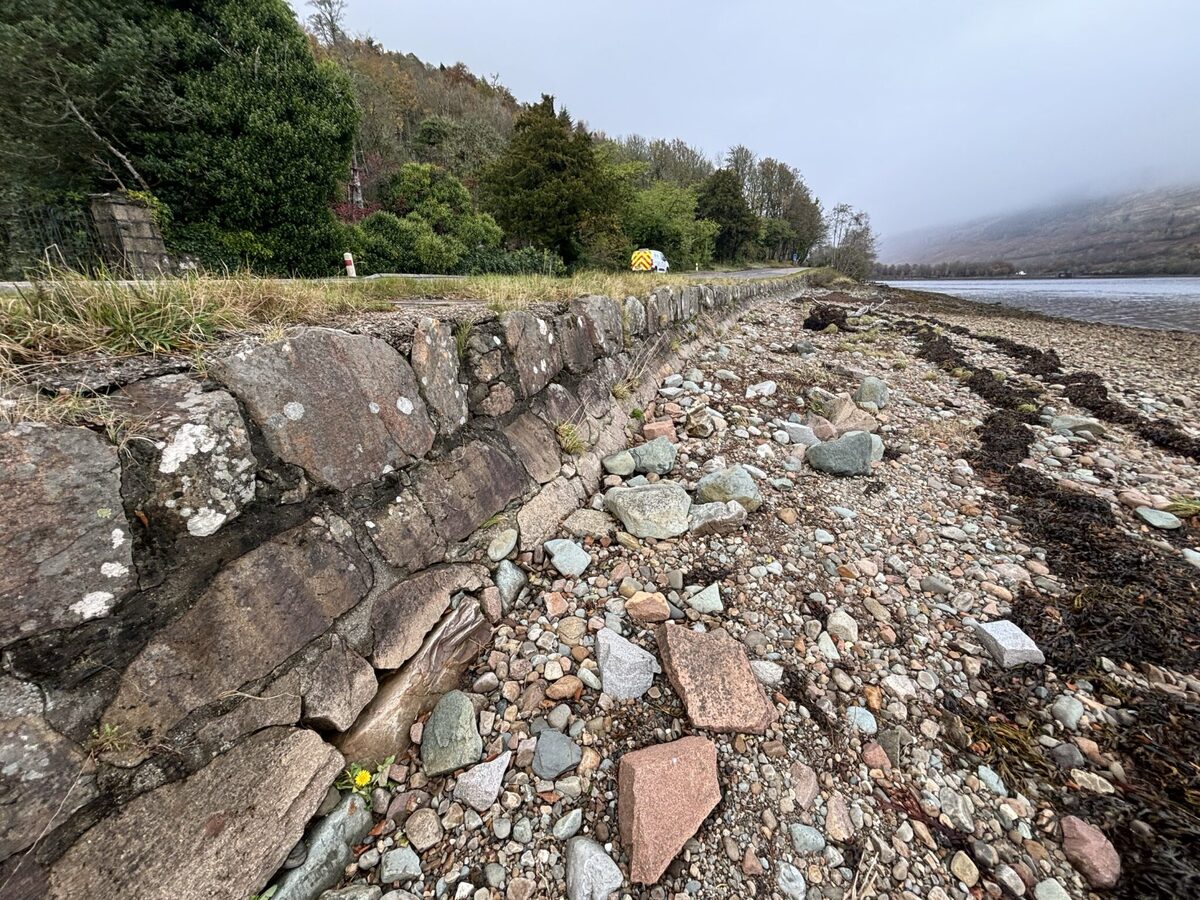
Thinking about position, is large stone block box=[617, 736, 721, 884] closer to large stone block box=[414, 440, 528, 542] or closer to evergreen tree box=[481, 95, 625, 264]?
large stone block box=[414, 440, 528, 542]

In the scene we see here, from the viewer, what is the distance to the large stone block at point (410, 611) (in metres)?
2.07

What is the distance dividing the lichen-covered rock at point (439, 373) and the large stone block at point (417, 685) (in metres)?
1.09

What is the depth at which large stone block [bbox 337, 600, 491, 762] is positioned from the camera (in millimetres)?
1943

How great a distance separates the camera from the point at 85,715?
4.21 ft

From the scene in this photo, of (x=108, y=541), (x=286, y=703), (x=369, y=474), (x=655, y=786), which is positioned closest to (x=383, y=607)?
(x=286, y=703)

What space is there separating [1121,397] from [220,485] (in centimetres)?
1188

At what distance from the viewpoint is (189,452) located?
1527mm

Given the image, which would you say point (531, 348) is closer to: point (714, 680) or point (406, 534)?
point (406, 534)

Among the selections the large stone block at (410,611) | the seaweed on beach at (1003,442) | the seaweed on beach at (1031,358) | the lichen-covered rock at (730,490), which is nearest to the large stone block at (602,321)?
the lichen-covered rock at (730,490)

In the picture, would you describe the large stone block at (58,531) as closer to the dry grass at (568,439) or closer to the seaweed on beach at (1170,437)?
the dry grass at (568,439)

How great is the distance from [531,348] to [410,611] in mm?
2078

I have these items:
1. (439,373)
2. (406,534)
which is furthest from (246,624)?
(439,373)

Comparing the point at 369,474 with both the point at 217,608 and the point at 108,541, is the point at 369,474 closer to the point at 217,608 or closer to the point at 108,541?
the point at 217,608

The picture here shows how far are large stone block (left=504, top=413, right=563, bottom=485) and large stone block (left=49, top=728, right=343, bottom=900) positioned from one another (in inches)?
74.6
